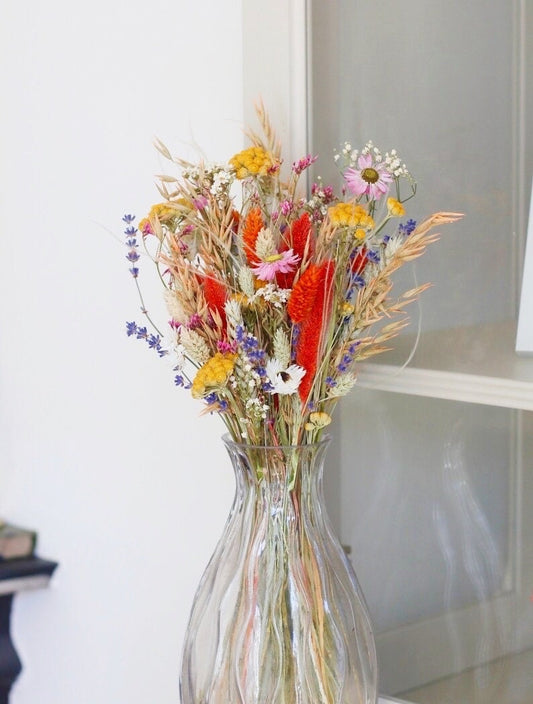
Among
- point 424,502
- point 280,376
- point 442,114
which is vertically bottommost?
point 424,502

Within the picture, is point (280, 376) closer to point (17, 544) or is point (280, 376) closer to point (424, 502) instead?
point (424, 502)

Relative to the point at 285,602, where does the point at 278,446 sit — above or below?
above

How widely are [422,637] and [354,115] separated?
0.55 meters

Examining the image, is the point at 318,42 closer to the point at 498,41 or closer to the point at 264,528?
the point at 498,41

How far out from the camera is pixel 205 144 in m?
1.18

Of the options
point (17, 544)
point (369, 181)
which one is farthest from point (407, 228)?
point (17, 544)

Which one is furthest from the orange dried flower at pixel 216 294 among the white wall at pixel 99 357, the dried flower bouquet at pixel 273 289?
the white wall at pixel 99 357

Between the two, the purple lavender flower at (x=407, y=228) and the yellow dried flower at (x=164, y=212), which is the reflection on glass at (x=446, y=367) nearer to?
the purple lavender flower at (x=407, y=228)

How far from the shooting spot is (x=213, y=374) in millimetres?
830

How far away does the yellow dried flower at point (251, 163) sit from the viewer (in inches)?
34.9

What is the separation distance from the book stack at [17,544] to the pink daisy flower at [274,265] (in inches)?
36.1

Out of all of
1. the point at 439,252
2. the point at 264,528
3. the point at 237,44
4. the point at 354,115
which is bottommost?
the point at 264,528

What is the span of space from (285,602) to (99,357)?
61 centimetres

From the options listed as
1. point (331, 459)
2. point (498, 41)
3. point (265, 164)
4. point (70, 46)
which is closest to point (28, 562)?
point (331, 459)
